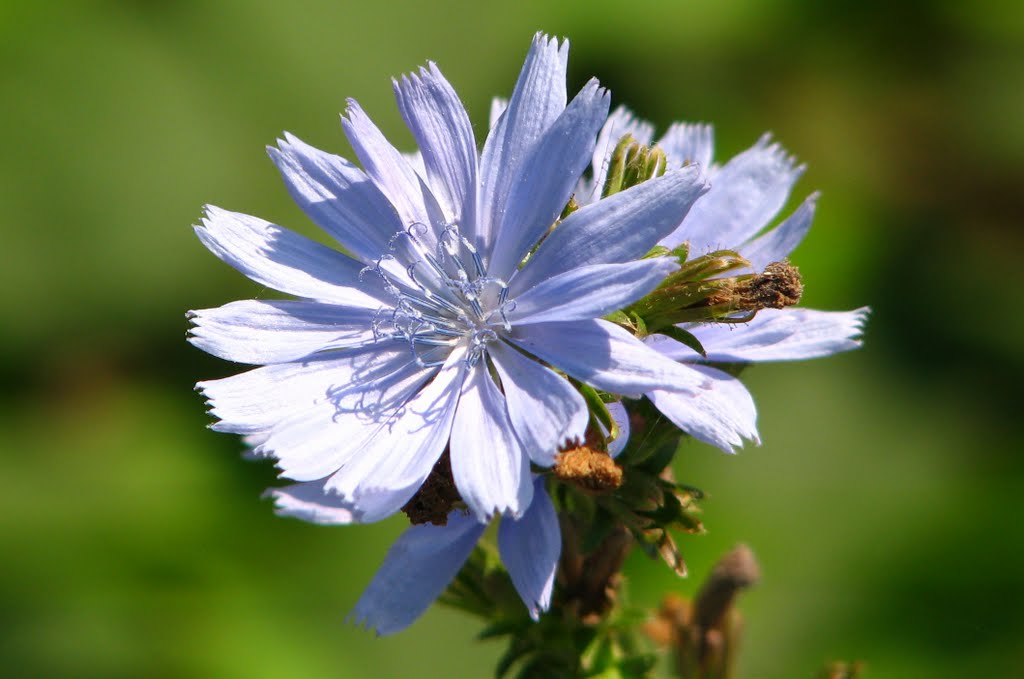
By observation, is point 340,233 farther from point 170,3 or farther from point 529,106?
point 170,3

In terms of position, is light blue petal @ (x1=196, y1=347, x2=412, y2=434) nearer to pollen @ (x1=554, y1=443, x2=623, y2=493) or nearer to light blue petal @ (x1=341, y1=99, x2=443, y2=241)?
light blue petal @ (x1=341, y1=99, x2=443, y2=241)

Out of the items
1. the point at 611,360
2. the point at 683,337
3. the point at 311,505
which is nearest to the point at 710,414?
the point at 683,337

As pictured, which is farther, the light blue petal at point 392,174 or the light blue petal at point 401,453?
the light blue petal at point 392,174

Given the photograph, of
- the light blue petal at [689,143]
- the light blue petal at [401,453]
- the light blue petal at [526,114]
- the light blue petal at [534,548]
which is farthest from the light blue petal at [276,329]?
the light blue petal at [689,143]

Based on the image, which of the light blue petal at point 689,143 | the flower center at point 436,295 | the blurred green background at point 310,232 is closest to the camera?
the flower center at point 436,295

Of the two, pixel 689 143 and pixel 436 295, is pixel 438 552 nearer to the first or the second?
pixel 436 295

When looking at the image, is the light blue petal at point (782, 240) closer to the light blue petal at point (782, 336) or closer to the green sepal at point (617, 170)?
the light blue petal at point (782, 336)

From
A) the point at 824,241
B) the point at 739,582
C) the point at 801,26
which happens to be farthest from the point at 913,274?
the point at 739,582
